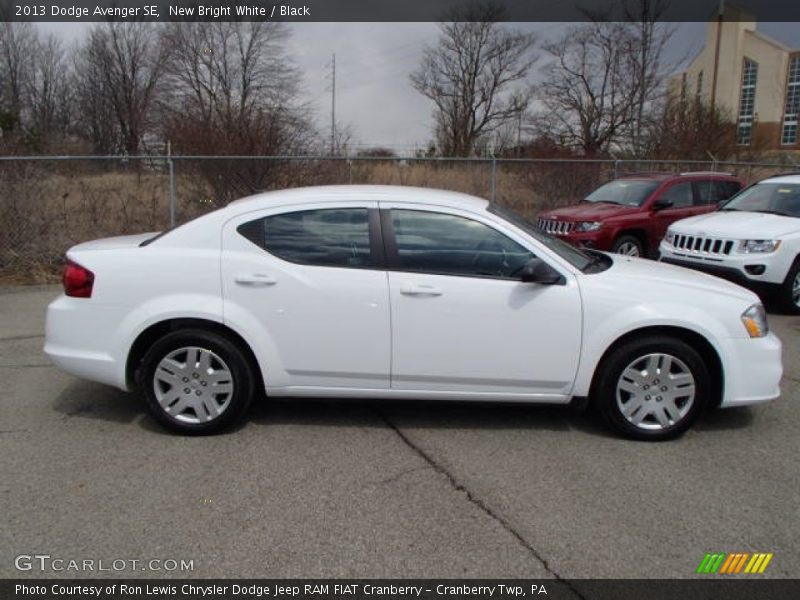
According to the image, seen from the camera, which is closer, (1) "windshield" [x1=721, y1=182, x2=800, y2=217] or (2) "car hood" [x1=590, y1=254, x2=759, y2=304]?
(2) "car hood" [x1=590, y1=254, x2=759, y2=304]

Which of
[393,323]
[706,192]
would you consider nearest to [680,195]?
[706,192]

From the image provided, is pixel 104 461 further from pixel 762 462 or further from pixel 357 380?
pixel 762 462

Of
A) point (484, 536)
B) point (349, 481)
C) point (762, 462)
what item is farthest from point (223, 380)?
point (762, 462)

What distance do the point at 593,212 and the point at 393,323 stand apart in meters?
7.21

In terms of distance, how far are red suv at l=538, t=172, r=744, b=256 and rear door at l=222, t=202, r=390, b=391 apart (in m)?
6.67

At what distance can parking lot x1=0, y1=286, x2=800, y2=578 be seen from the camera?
2848 mm

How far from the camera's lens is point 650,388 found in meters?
4.04

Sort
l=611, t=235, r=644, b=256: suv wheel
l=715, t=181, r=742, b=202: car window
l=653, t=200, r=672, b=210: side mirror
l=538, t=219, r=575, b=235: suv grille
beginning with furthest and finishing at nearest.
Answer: l=715, t=181, r=742, b=202: car window < l=653, t=200, r=672, b=210: side mirror < l=538, t=219, r=575, b=235: suv grille < l=611, t=235, r=644, b=256: suv wheel

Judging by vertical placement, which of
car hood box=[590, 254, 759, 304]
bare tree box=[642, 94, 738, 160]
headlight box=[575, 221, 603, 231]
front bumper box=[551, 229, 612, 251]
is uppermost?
bare tree box=[642, 94, 738, 160]

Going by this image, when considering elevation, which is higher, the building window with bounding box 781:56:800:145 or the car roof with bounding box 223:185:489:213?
the building window with bounding box 781:56:800:145

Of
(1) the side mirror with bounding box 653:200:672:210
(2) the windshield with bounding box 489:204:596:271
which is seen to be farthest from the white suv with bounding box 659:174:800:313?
(2) the windshield with bounding box 489:204:596:271

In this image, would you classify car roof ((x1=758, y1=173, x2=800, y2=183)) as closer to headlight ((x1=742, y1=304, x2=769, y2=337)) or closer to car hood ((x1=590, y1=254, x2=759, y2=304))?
car hood ((x1=590, y1=254, x2=759, y2=304))

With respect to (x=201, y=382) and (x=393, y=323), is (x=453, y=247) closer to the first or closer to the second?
(x=393, y=323)

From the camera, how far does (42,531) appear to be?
9.84 feet
